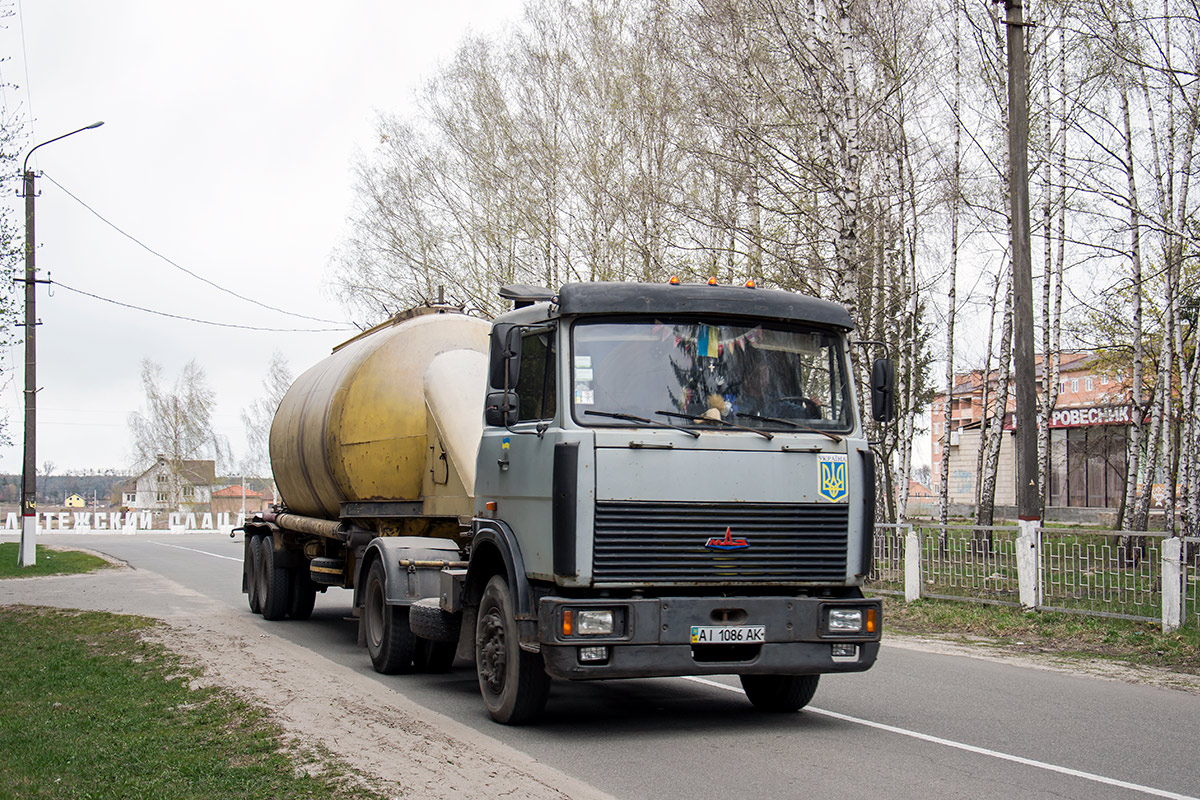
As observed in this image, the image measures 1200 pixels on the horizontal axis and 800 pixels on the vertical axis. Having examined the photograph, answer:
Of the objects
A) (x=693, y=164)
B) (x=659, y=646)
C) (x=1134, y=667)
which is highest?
(x=693, y=164)

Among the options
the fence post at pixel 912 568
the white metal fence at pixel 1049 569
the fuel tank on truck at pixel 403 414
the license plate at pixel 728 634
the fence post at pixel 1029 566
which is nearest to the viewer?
the license plate at pixel 728 634

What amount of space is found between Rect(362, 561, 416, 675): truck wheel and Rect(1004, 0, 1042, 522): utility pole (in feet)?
27.9

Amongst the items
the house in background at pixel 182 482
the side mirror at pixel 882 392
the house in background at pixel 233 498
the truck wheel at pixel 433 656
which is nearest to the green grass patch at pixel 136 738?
the truck wheel at pixel 433 656

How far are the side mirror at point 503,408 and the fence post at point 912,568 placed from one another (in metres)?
10.3

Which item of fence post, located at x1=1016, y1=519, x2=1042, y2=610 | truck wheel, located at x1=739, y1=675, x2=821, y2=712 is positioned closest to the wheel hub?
truck wheel, located at x1=739, y1=675, x2=821, y2=712

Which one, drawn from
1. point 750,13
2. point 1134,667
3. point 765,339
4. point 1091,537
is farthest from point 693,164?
point 765,339

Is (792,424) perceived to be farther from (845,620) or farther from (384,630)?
(384,630)

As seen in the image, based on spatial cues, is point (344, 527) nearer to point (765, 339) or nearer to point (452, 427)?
point (452, 427)

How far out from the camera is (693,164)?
2353cm

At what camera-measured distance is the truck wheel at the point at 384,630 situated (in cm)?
1055

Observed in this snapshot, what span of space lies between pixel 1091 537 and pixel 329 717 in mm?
9271

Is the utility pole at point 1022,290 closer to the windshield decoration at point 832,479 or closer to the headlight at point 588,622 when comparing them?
the windshield decoration at point 832,479

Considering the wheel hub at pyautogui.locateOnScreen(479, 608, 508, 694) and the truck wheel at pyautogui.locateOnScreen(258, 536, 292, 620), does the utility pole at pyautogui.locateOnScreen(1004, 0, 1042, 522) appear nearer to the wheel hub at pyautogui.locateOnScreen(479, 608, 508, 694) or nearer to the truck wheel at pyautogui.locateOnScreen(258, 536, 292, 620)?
the wheel hub at pyautogui.locateOnScreen(479, 608, 508, 694)

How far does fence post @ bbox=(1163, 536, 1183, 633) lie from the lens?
12.6m
